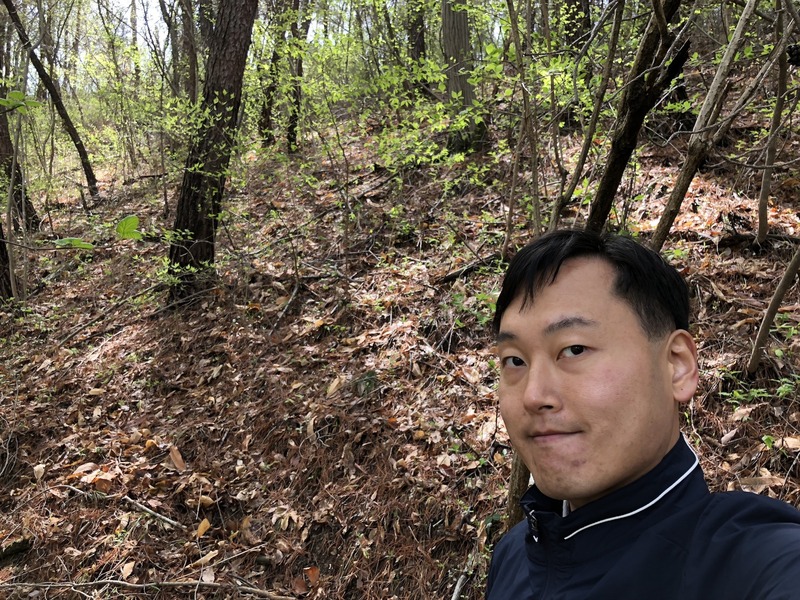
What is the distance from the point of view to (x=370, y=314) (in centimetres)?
589

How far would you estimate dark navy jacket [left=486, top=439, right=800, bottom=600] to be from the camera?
958mm

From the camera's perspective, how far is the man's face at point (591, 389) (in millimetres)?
1142

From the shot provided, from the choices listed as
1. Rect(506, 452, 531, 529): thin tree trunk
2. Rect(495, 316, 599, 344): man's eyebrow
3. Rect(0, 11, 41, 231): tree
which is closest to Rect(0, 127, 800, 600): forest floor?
Rect(506, 452, 531, 529): thin tree trunk

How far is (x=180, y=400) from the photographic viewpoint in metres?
5.89

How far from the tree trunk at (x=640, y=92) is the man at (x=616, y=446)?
654 millimetres

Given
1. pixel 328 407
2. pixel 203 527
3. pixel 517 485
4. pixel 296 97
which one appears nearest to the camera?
pixel 517 485

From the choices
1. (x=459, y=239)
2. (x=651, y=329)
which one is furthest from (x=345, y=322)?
(x=651, y=329)

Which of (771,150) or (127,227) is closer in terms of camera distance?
(127,227)

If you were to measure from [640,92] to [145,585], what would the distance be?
14.8 ft

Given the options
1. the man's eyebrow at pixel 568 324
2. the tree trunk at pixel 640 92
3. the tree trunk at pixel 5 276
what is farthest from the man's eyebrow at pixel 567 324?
the tree trunk at pixel 5 276

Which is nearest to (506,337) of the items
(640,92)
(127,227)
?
(640,92)

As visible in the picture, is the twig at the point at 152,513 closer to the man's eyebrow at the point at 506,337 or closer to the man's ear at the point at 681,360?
the man's eyebrow at the point at 506,337

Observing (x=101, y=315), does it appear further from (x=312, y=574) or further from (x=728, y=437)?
(x=728, y=437)

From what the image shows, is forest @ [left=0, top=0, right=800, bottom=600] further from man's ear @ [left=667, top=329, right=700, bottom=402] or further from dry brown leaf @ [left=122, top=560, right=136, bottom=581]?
man's ear @ [left=667, top=329, right=700, bottom=402]
